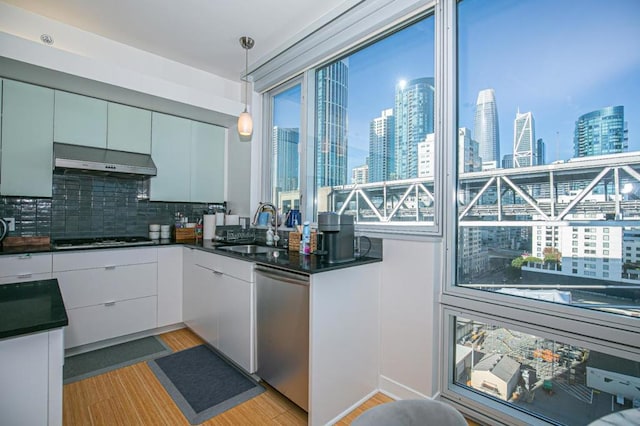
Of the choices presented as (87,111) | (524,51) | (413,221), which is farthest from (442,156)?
(87,111)

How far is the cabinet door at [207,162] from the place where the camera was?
3.56 m

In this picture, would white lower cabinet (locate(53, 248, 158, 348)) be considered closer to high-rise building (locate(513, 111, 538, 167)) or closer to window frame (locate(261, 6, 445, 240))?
window frame (locate(261, 6, 445, 240))

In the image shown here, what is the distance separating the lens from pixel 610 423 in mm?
750

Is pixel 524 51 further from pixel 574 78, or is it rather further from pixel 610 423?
pixel 610 423

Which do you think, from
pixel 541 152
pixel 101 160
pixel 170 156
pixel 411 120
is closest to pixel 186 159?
pixel 170 156

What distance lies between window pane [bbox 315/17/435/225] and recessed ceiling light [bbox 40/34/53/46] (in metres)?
2.26

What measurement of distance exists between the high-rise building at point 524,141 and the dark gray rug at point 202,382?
2.21 m

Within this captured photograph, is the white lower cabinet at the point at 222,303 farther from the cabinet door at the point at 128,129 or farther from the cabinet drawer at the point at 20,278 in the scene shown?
the cabinet door at the point at 128,129

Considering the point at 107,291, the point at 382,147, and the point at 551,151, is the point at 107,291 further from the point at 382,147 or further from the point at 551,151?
the point at 551,151

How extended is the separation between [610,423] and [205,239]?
3.39m

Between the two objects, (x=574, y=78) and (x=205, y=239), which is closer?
(x=574, y=78)

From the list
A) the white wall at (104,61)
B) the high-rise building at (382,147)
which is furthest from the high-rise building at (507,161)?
the white wall at (104,61)

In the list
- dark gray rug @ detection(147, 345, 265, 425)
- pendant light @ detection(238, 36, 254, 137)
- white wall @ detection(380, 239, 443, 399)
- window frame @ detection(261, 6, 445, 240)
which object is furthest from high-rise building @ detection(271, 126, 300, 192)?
dark gray rug @ detection(147, 345, 265, 425)

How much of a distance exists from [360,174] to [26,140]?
2856mm
